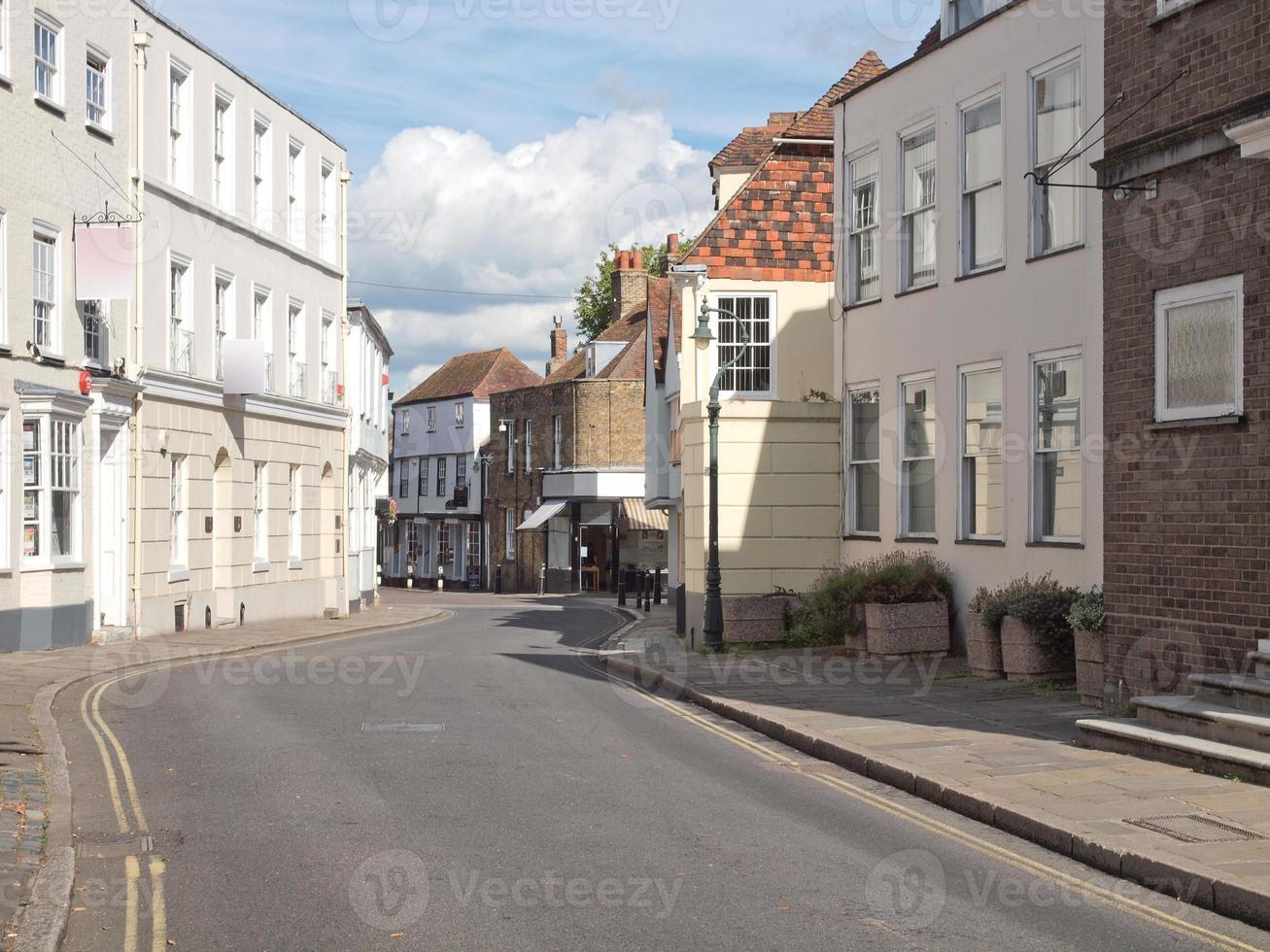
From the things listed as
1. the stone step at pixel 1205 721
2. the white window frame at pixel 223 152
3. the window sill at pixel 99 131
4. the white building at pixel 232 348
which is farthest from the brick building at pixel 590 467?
the stone step at pixel 1205 721

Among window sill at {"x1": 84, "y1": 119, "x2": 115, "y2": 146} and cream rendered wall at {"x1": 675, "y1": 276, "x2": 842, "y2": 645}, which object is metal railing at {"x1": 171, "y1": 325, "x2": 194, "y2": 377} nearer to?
window sill at {"x1": 84, "y1": 119, "x2": 115, "y2": 146}

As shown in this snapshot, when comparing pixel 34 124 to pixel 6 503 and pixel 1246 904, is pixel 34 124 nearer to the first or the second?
pixel 6 503

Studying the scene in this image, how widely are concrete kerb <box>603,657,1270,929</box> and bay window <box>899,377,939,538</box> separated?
6260 mm

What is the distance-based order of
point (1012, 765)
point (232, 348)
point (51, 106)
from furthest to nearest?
1. point (232, 348)
2. point (51, 106)
3. point (1012, 765)

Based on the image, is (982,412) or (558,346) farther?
(558,346)

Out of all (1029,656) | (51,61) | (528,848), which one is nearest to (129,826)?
(528,848)

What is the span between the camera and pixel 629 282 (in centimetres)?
6306

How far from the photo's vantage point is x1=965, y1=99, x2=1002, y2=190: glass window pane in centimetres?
1802

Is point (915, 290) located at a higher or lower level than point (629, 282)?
lower

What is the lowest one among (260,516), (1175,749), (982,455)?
(1175,749)

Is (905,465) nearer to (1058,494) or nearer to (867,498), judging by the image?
(867,498)

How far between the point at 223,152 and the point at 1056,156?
1879 cm

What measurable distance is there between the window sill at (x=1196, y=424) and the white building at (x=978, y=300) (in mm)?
3028

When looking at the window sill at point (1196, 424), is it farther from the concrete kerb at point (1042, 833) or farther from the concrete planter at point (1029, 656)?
the concrete kerb at point (1042, 833)
